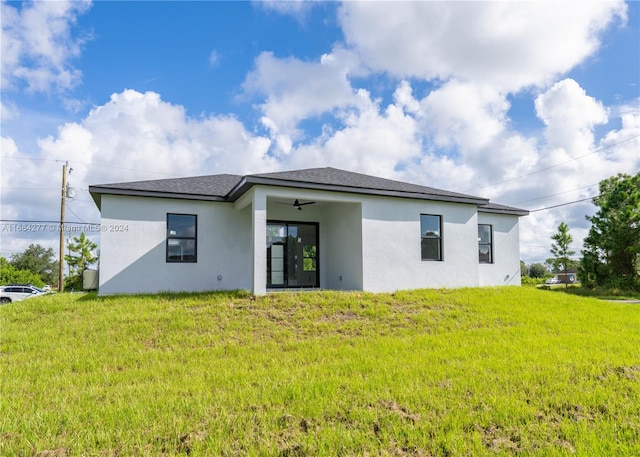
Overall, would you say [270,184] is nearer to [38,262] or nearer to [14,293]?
[14,293]

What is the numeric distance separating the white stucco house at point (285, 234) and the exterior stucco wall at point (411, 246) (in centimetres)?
3

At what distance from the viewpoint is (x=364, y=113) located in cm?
1465

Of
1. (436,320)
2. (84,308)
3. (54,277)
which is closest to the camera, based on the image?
(436,320)

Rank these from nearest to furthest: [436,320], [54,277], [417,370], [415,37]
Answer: [417,370], [436,320], [415,37], [54,277]

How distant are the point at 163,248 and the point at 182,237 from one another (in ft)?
2.17

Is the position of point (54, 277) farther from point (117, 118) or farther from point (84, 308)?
point (84, 308)

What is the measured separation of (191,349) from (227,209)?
6678 millimetres

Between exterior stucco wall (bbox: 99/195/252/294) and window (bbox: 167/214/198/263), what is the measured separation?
0.15 m

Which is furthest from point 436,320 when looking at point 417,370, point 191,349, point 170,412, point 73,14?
point 73,14

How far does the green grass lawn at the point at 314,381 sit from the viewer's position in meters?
3.23

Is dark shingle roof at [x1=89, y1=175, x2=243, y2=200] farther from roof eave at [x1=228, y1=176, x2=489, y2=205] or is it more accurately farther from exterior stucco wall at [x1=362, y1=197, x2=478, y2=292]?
exterior stucco wall at [x1=362, y1=197, x2=478, y2=292]

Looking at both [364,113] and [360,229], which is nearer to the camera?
[360,229]

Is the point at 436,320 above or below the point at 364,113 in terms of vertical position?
below

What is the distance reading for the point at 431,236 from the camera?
12.7m
